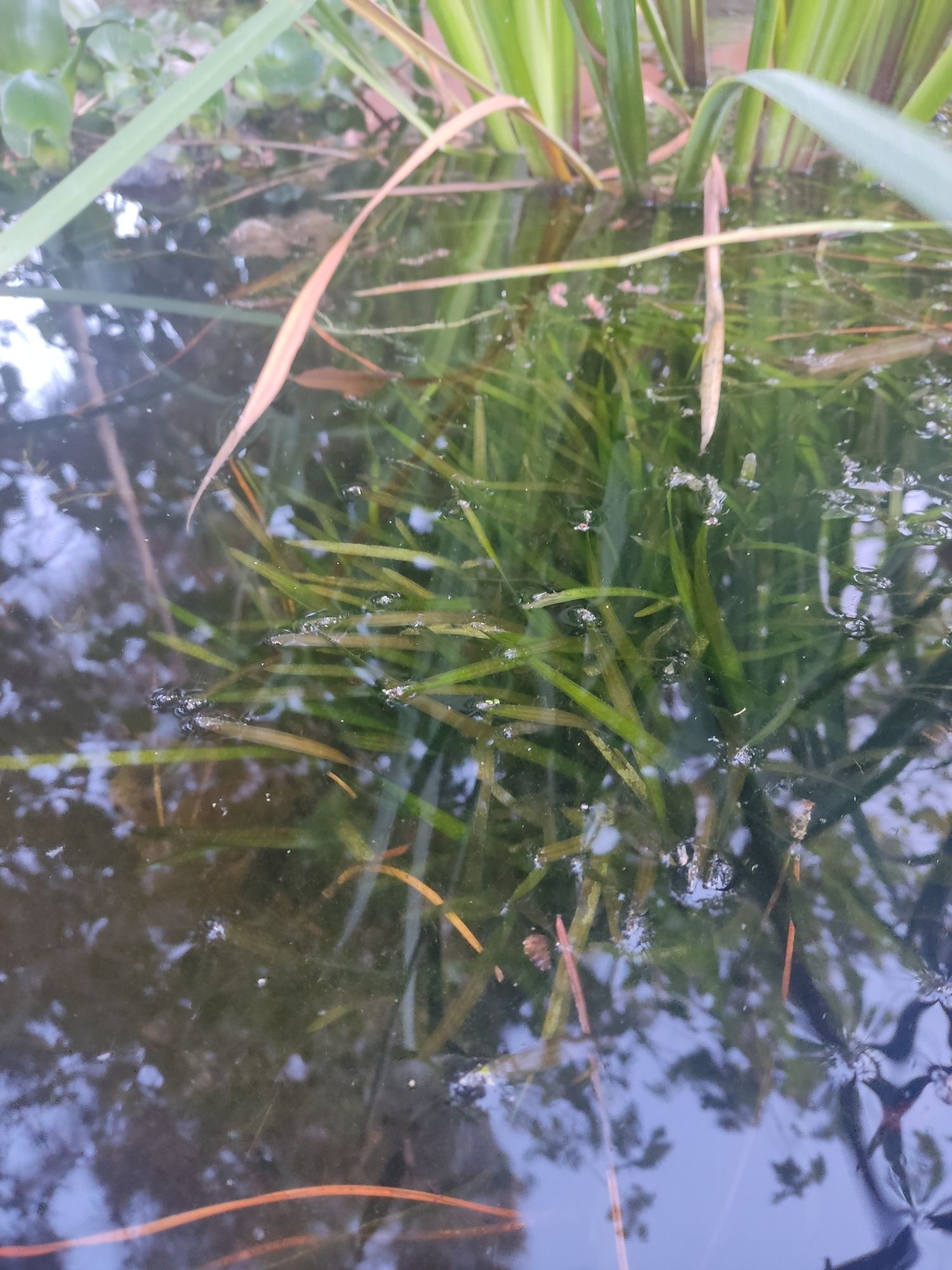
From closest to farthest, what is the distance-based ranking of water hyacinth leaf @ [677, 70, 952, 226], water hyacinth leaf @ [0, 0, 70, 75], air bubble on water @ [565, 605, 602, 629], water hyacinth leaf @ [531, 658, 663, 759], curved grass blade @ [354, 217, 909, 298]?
water hyacinth leaf @ [677, 70, 952, 226] → water hyacinth leaf @ [531, 658, 663, 759] → air bubble on water @ [565, 605, 602, 629] → curved grass blade @ [354, 217, 909, 298] → water hyacinth leaf @ [0, 0, 70, 75]

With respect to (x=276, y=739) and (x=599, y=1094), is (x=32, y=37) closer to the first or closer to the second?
(x=276, y=739)

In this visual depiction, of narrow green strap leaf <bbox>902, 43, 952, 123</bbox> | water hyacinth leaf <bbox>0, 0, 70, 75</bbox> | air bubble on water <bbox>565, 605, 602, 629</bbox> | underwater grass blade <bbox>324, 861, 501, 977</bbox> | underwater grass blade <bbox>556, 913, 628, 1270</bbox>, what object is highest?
water hyacinth leaf <bbox>0, 0, 70, 75</bbox>

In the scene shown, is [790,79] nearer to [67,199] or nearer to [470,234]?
[67,199]

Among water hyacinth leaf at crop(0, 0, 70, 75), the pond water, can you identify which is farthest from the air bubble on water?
water hyacinth leaf at crop(0, 0, 70, 75)

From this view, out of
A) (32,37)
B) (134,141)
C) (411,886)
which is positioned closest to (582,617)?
(411,886)

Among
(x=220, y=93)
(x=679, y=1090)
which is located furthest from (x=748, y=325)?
(x=220, y=93)

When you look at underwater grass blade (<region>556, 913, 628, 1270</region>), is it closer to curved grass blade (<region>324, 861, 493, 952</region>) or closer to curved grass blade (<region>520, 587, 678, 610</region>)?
curved grass blade (<region>324, 861, 493, 952</region>)
